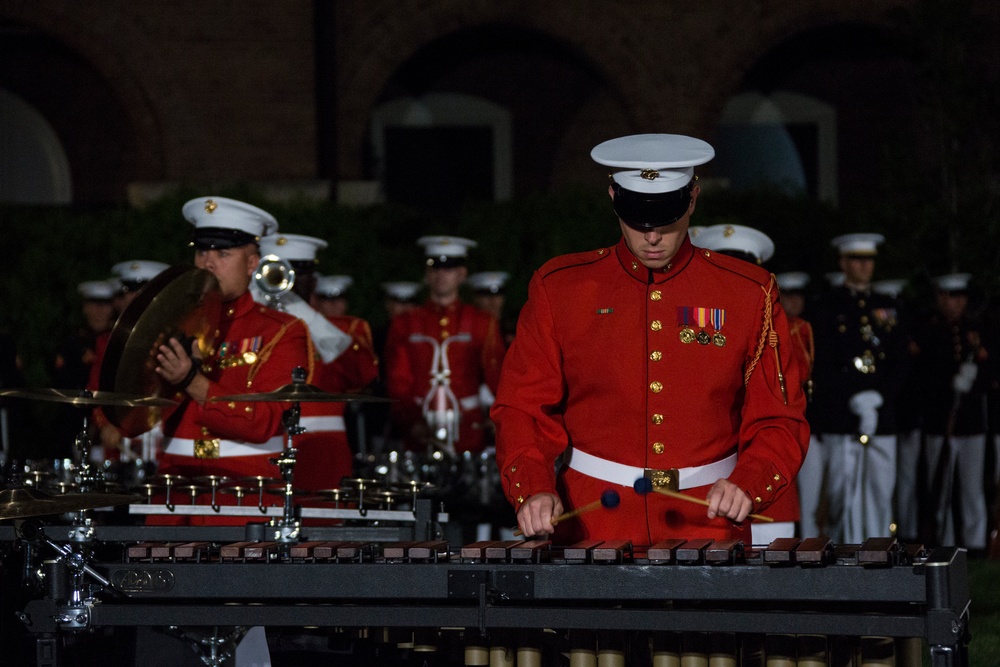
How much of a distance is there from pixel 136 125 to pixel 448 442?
7.99m

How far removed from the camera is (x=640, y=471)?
492 centimetres

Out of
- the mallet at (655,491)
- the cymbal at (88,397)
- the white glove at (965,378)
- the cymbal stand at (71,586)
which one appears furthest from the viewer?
the white glove at (965,378)

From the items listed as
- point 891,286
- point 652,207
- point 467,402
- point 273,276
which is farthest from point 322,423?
point 891,286

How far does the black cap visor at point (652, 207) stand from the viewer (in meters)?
4.73

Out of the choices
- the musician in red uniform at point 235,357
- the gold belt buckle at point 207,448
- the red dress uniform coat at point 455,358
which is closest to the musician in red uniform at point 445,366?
the red dress uniform coat at point 455,358

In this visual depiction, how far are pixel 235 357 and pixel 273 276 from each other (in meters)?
1.15

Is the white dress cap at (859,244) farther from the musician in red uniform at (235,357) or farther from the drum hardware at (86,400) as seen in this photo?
the drum hardware at (86,400)

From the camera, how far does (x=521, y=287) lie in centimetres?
1471

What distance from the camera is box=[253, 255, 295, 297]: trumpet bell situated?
7582 mm

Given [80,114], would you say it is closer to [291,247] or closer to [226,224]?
[291,247]

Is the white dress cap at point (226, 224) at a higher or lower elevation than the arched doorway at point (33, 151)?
lower

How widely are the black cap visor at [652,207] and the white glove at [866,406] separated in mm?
7300

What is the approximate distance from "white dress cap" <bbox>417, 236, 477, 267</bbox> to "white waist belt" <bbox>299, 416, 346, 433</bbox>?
471cm

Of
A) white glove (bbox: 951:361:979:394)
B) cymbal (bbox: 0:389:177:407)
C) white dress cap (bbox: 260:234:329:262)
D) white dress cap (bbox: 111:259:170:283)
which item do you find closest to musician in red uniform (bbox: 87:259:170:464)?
white dress cap (bbox: 111:259:170:283)
